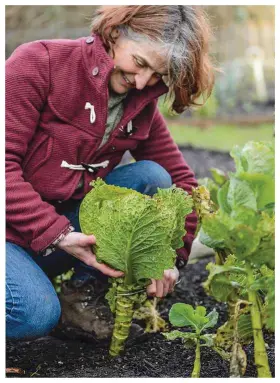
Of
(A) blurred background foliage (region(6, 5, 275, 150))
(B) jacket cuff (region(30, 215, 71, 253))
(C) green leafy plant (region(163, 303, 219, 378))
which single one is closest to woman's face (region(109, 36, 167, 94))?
(B) jacket cuff (region(30, 215, 71, 253))

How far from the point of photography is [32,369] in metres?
2.79

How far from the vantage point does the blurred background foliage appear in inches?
348

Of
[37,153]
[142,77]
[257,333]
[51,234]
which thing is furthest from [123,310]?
[142,77]

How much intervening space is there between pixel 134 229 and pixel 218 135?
6.39 m

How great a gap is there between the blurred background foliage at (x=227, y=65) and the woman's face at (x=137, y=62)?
4338mm

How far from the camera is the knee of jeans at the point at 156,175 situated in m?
3.08

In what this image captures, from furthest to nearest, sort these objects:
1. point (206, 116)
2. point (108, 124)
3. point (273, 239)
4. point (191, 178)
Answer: point (206, 116)
point (191, 178)
point (108, 124)
point (273, 239)

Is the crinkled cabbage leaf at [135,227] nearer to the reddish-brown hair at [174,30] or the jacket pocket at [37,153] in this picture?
the jacket pocket at [37,153]

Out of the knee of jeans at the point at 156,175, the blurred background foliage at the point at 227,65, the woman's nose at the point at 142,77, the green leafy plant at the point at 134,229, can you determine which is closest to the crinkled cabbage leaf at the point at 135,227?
the green leafy plant at the point at 134,229

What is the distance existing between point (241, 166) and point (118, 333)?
97cm

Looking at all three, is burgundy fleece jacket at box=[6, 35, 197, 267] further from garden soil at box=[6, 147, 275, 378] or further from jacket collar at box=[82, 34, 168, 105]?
garden soil at box=[6, 147, 275, 378]

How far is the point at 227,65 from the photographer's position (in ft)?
40.3

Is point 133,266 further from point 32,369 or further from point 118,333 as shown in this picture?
point 32,369
